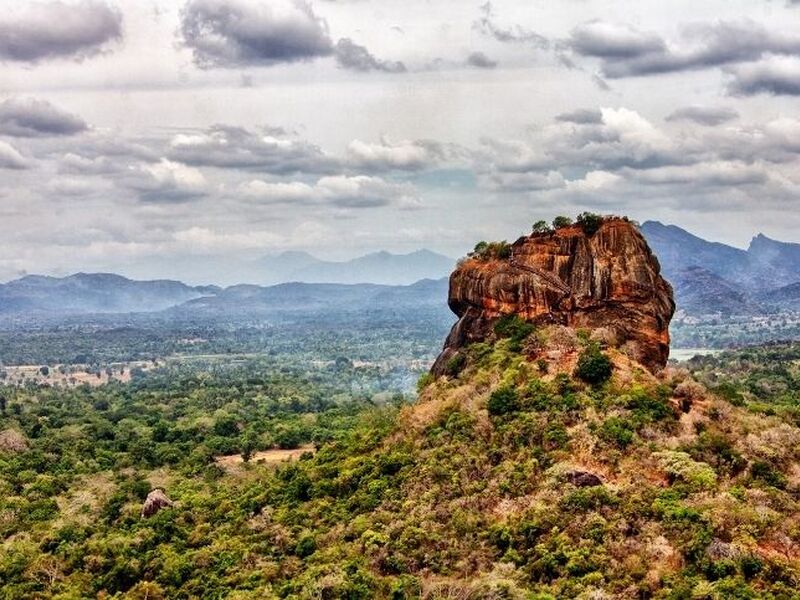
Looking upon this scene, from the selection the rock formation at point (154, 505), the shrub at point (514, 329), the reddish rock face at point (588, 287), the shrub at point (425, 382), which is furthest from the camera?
the shrub at point (425, 382)

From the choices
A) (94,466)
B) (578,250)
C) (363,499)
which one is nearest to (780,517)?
(363,499)

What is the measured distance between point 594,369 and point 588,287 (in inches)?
265

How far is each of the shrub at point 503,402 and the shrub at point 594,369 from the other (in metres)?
2.90

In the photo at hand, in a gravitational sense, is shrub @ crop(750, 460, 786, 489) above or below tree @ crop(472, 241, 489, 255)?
below

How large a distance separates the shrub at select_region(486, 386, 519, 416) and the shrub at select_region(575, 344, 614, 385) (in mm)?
2905

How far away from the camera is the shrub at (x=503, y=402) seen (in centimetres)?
3959

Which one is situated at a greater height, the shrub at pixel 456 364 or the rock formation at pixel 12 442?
the shrub at pixel 456 364

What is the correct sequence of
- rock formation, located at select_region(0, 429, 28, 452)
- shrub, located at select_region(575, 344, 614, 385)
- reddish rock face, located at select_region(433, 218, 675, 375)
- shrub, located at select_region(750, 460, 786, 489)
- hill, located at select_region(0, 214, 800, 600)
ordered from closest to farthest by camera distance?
1. hill, located at select_region(0, 214, 800, 600)
2. shrub, located at select_region(750, 460, 786, 489)
3. shrub, located at select_region(575, 344, 614, 385)
4. reddish rock face, located at select_region(433, 218, 675, 375)
5. rock formation, located at select_region(0, 429, 28, 452)

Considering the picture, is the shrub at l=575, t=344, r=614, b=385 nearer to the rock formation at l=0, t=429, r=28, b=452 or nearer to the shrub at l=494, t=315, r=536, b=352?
the shrub at l=494, t=315, r=536, b=352

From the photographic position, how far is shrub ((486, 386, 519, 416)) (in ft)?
130

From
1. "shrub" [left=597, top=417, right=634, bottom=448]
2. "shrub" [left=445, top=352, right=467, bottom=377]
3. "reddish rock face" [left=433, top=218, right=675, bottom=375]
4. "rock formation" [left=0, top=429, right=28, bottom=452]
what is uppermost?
"reddish rock face" [left=433, top=218, right=675, bottom=375]

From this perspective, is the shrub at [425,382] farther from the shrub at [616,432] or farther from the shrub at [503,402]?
the shrub at [616,432]

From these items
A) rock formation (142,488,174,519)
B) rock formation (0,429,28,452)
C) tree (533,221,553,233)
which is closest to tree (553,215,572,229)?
tree (533,221,553,233)

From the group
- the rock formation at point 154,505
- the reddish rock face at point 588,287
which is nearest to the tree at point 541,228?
the reddish rock face at point 588,287
